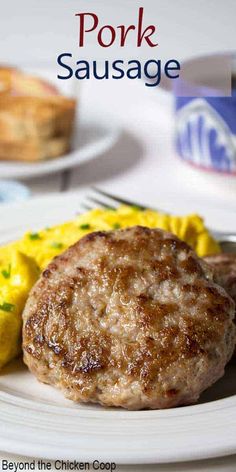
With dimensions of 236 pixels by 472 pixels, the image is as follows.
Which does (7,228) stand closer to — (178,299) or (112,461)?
(178,299)

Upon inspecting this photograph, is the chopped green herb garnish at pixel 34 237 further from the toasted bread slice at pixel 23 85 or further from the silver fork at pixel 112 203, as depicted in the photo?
the toasted bread slice at pixel 23 85

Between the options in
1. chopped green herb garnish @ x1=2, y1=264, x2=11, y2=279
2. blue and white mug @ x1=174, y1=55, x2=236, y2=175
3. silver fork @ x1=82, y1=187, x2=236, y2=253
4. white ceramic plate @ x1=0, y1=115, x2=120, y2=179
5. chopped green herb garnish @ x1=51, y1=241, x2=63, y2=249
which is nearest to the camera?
chopped green herb garnish @ x1=2, y1=264, x2=11, y2=279

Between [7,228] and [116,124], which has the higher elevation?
[116,124]

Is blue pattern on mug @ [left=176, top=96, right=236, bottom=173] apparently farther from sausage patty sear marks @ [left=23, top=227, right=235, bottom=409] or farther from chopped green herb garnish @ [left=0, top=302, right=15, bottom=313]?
chopped green herb garnish @ [left=0, top=302, right=15, bottom=313]

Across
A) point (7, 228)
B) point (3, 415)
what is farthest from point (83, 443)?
point (7, 228)

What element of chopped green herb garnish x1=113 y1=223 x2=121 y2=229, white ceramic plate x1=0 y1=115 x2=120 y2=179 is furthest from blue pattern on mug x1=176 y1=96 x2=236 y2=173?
chopped green herb garnish x1=113 y1=223 x2=121 y2=229

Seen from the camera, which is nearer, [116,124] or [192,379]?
[192,379]
